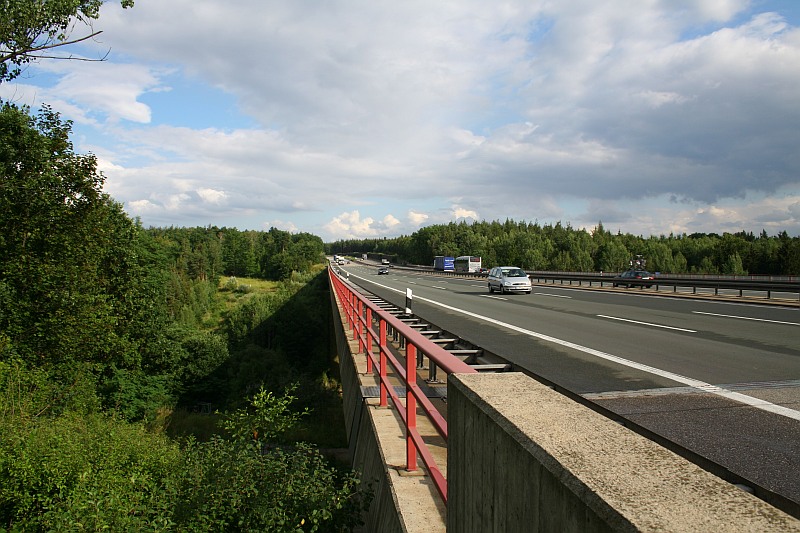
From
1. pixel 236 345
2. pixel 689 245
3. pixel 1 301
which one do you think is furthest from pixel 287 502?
pixel 689 245

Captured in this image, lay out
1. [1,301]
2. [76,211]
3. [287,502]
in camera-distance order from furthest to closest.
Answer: [76,211]
[1,301]
[287,502]

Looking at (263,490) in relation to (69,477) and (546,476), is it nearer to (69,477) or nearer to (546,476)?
(546,476)

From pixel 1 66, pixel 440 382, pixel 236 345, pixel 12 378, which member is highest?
pixel 1 66

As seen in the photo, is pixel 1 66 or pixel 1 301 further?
pixel 1 301

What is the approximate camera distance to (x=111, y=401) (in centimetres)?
3080

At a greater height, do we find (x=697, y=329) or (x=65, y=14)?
(x=65, y=14)

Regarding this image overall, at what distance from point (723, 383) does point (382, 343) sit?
467cm

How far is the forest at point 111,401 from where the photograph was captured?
7145 millimetres

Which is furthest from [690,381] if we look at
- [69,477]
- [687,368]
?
[69,477]

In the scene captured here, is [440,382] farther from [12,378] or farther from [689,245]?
[689,245]

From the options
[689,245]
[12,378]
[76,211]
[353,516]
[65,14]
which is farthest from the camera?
[689,245]

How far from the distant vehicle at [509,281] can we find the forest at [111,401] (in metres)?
12.2

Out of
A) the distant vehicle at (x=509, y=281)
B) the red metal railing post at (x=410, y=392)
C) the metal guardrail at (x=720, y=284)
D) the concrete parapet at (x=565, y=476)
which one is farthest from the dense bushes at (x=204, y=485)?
the distant vehicle at (x=509, y=281)

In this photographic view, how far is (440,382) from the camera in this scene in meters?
7.46
